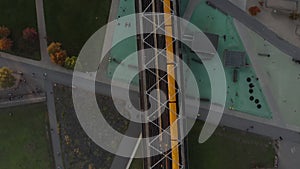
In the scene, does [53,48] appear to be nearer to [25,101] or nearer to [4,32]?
[4,32]

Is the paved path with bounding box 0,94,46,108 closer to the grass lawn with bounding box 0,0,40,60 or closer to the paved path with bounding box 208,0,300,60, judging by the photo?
the grass lawn with bounding box 0,0,40,60

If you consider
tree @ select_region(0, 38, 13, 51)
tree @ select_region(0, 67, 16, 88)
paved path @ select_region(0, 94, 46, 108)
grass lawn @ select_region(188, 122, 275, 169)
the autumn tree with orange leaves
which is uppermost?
tree @ select_region(0, 38, 13, 51)

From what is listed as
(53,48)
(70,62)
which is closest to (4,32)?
(53,48)

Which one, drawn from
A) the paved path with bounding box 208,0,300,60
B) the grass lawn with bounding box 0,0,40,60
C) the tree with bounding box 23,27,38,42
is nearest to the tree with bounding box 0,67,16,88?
the grass lawn with bounding box 0,0,40,60

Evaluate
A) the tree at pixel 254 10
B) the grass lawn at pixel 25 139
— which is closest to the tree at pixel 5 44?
the grass lawn at pixel 25 139

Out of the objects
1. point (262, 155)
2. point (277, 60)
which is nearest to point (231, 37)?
point (277, 60)

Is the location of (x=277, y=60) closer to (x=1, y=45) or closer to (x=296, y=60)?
(x=296, y=60)

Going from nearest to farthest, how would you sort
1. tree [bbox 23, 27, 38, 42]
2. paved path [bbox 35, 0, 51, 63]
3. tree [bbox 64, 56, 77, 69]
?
tree [bbox 64, 56, 77, 69] < tree [bbox 23, 27, 38, 42] < paved path [bbox 35, 0, 51, 63]
